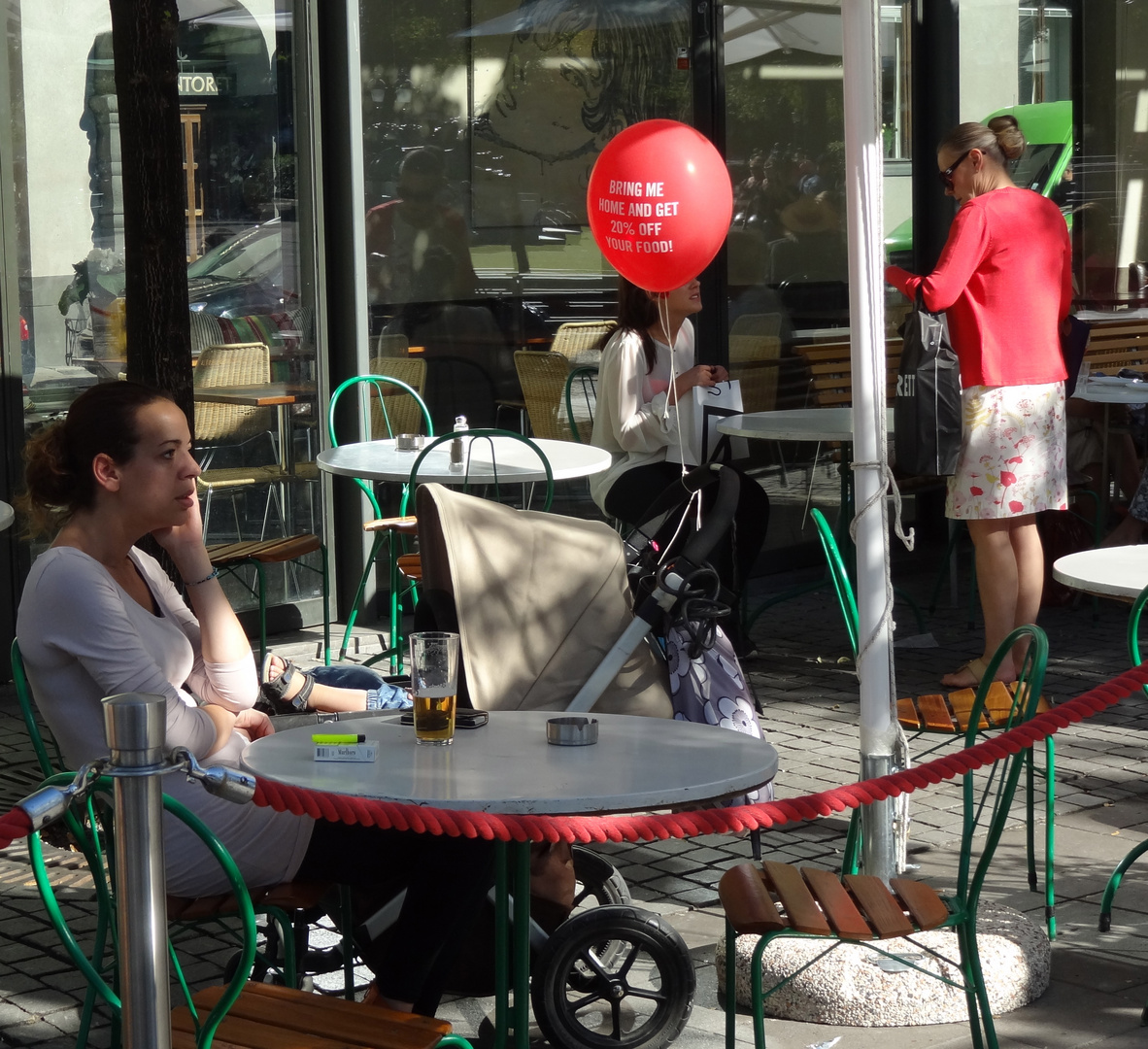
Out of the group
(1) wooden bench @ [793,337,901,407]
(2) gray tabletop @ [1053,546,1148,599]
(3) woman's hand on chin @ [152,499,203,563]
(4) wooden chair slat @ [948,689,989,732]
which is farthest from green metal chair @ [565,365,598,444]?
(3) woman's hand on chin @ [152,499,203,563]

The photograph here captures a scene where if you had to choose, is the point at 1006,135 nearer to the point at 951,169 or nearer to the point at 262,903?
the point at 951,169

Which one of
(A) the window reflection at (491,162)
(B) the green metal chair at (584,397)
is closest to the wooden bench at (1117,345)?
(A) the window reflection at (491,162)

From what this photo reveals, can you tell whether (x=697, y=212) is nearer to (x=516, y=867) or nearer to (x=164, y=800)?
(x=516, y=867)

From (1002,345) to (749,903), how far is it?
139 inches

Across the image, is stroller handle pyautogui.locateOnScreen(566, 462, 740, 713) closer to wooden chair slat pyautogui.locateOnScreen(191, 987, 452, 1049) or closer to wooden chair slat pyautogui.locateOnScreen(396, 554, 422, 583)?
wooden chair slat pyautogui.locateOnScreen(191, 987, 452, 1049)

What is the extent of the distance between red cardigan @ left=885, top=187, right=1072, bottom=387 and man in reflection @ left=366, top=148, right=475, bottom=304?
2754 mm

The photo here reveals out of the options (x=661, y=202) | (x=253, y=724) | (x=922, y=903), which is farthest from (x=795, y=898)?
(x=661, y=202)

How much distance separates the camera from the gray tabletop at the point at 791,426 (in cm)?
666

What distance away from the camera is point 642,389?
6699 mm

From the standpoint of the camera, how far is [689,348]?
6898mm

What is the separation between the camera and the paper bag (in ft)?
21.9

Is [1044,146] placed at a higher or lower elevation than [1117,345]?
higher

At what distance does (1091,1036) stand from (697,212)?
2881 mm

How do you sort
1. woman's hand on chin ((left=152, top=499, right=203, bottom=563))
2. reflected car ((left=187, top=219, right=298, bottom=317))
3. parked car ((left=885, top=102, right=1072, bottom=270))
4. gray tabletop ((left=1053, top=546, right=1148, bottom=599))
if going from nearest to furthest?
woman's hand on chin ((left=152, top=499, right=203, bottom=563)), gray tabletop ((left=1053, top=546, right=1148, bottom=599)), reflected car ((left=187, top=219, right=298, bottom=317)), parked car ((left=885, top=102, right=1072, bottom=270))
